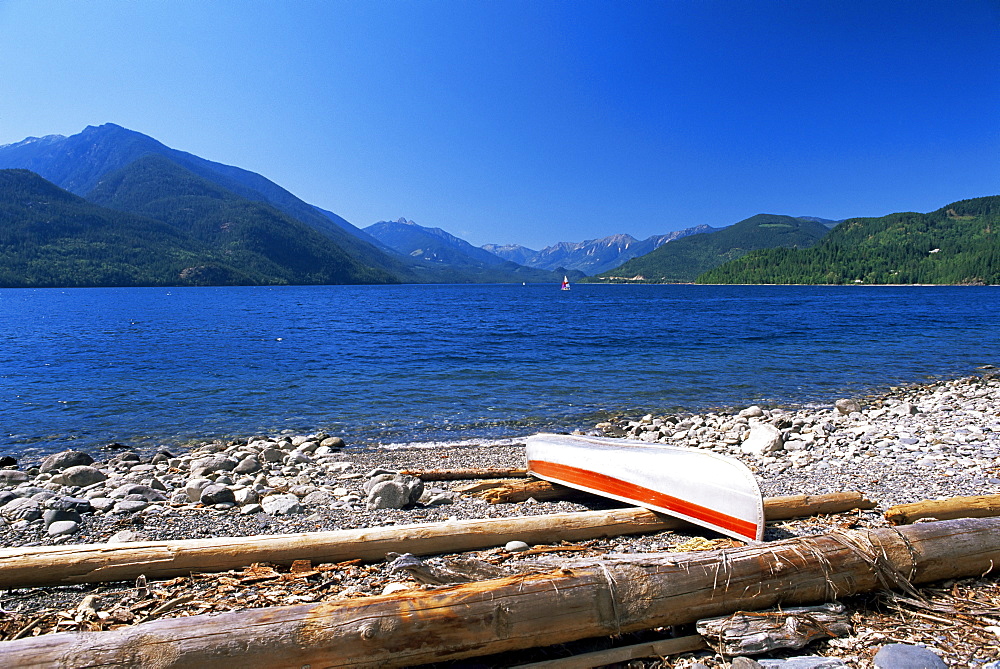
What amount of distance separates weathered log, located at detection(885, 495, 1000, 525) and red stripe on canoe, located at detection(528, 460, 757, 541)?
166 centimetres

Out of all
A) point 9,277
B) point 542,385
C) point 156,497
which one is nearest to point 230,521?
point 156,497

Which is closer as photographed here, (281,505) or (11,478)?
(281,505)

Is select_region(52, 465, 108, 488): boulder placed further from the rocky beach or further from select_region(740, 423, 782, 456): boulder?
select_region(740, 423, 782, 456): boulder

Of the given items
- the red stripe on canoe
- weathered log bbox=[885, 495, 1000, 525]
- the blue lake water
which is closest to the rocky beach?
the red stripe on canoe

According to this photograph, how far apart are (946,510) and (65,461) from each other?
49.5 feet

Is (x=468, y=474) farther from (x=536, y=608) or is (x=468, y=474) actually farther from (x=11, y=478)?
(x=11, y=478)

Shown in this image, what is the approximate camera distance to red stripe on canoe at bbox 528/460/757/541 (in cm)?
568

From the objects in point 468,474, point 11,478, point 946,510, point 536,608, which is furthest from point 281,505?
point 946,510

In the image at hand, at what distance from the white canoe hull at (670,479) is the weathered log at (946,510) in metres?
1.59

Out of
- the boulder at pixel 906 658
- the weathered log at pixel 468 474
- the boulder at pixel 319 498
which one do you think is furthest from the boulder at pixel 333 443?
the boulder at pixel 906 658

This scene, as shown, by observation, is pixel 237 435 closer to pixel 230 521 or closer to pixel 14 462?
pixel 14 462

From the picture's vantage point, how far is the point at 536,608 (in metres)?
3.58

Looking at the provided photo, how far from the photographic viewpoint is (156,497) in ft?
27.3

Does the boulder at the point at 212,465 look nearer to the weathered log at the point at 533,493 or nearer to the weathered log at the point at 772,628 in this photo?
the weathered log at the point at 533,493
